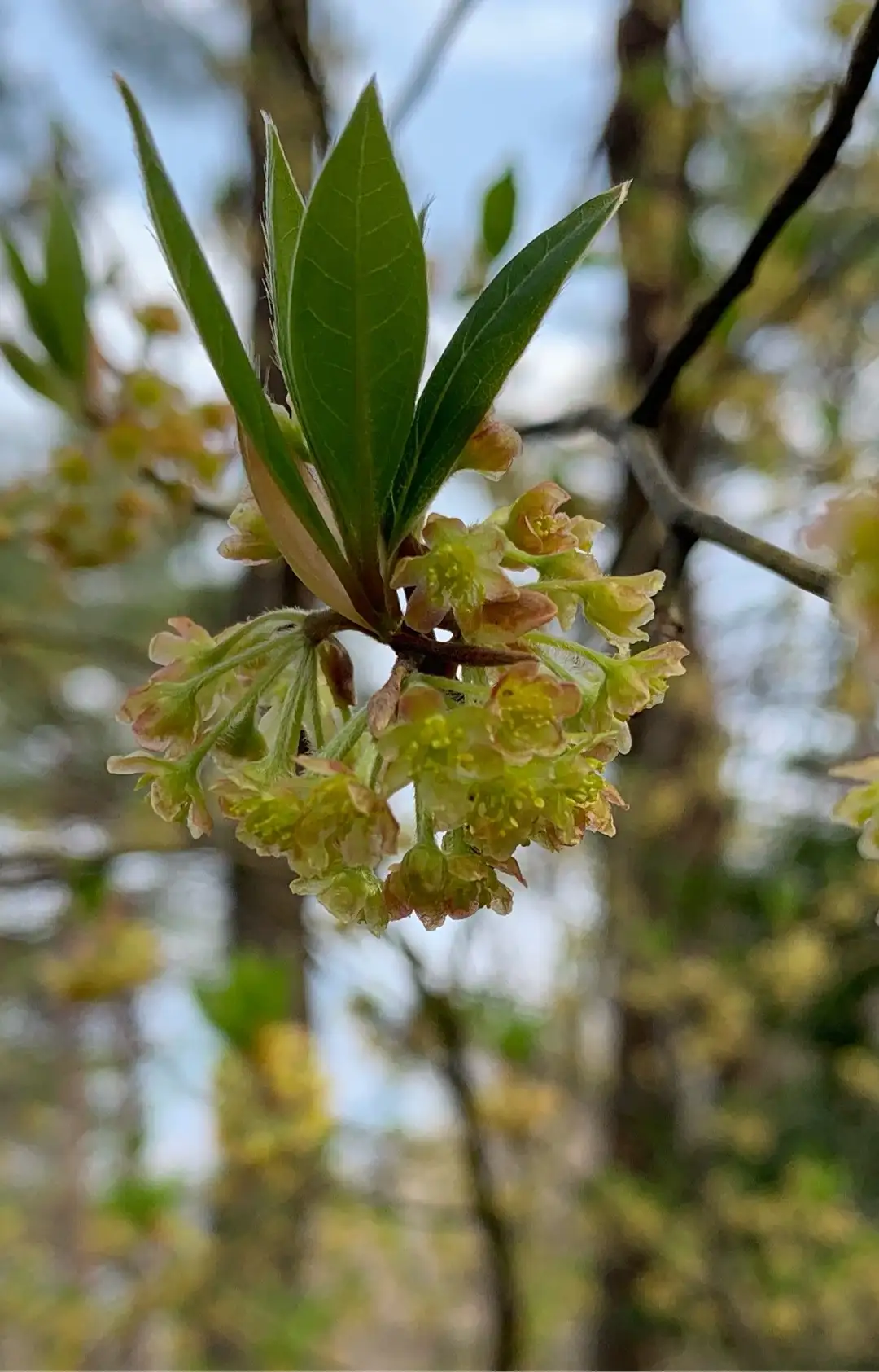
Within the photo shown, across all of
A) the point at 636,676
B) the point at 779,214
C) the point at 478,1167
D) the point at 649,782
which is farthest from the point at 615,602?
the point at 649,782

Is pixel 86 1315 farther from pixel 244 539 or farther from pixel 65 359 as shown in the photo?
pixel 244 539

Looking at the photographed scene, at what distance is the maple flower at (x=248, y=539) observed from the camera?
46 centimetres

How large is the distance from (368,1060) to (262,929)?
426mm

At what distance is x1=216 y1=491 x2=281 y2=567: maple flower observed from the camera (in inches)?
18.2

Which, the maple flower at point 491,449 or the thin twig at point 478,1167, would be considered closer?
the maple flower at point 491,449

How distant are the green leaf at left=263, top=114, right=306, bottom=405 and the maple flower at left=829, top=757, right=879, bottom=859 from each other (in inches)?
12.4

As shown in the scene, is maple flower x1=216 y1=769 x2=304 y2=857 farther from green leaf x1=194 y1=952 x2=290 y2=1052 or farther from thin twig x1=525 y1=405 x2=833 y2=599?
green leaf x1=194 y1=952 x2=290 y2=1052

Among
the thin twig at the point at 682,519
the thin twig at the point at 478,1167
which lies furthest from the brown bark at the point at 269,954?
the thin twig at the point at 682,519

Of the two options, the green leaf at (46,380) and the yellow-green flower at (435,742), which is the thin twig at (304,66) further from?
the yellow-green flower at (435,742)

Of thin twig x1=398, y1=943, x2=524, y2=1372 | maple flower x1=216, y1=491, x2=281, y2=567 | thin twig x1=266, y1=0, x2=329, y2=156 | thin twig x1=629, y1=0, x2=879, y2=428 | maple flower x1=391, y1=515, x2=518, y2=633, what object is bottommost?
thin twig x1=398, y1=943, x2=524, y2=1372

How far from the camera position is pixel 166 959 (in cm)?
204

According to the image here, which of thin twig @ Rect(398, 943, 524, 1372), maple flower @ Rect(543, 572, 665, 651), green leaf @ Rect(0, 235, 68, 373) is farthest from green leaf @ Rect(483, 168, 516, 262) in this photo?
thin twig @ Rect(398, 943, 524, 1372)

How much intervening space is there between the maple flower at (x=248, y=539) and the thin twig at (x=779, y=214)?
12.2 inches

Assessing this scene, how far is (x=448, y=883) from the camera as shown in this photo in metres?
0.44
